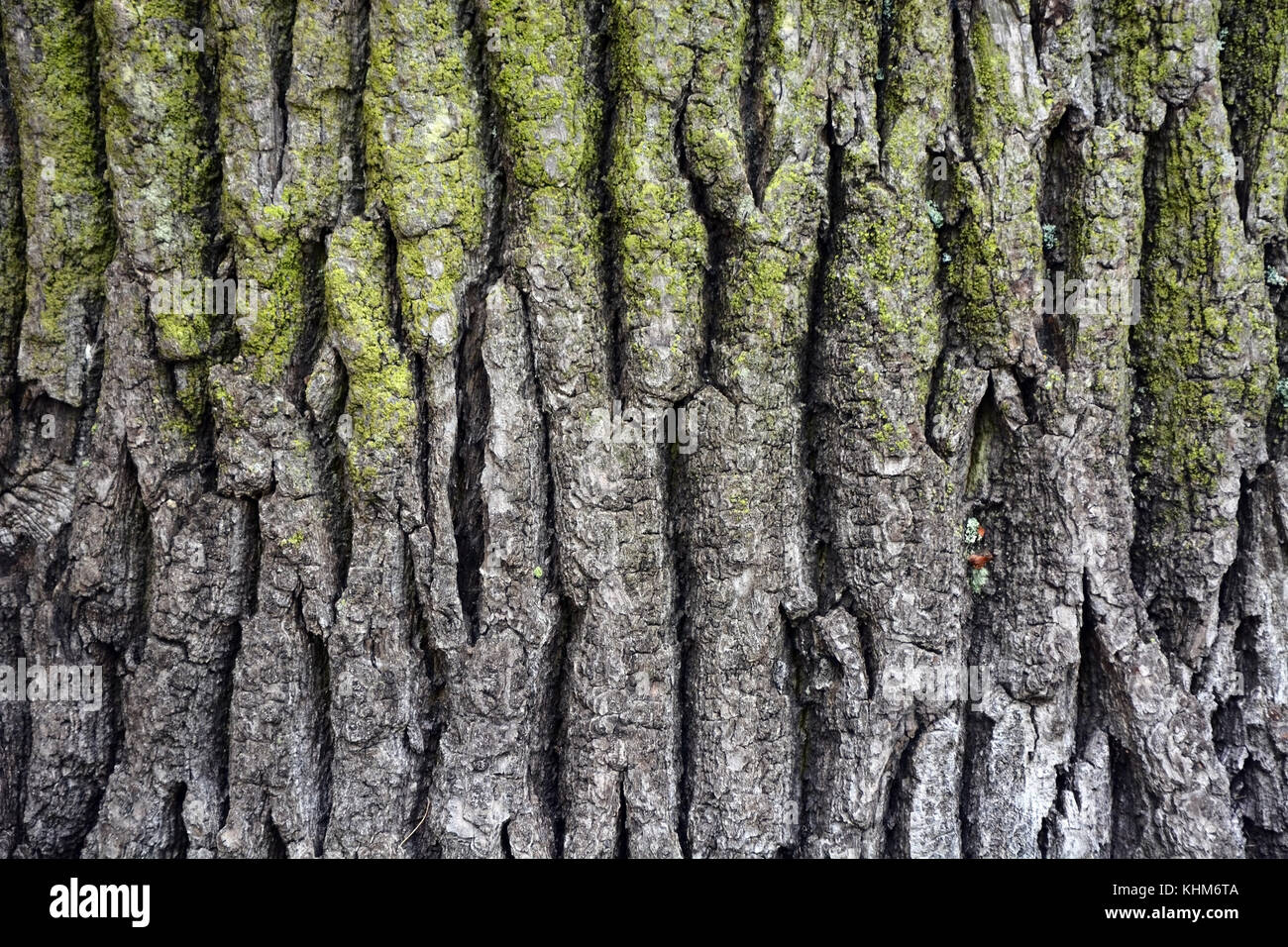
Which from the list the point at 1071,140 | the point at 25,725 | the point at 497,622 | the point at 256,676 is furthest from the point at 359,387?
the point at 1071,140

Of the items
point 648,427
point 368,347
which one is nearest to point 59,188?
point 368,347

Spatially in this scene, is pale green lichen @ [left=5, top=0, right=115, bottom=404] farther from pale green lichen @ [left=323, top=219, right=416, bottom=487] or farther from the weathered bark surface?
pale green lichen @ [left=323, top=219, right=416, bottom=487]

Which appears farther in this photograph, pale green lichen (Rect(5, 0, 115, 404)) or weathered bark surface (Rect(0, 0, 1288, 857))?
pale green lichen (Rect(5, 0, 115, 404))

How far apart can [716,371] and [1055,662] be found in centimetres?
135

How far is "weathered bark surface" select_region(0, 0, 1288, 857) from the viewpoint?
2.35m

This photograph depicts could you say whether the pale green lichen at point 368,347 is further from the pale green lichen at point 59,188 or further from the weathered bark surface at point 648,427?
the pale green lichen at point 59,188

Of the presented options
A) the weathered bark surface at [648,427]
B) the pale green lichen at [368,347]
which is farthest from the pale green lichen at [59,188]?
the pale green lichen at [368,347]

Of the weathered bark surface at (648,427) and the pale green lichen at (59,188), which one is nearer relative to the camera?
the weathered bark surface at (648,427)

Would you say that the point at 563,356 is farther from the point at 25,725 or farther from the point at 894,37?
the point at 25,725

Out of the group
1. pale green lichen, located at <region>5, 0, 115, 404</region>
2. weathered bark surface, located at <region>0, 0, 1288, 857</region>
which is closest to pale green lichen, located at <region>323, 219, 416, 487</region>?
weathered bark surface, located at <region>0, 0, 1288, 857</region>

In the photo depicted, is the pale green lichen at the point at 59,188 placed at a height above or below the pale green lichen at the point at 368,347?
above

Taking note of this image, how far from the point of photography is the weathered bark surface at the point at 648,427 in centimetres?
235

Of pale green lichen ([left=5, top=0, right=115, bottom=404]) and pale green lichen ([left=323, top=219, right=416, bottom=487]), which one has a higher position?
pale green lichen ([left=5, top=0, right=115, bottom=404])

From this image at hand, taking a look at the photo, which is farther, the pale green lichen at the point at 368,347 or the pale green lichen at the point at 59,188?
the pale green lichen at the point at 59,188
